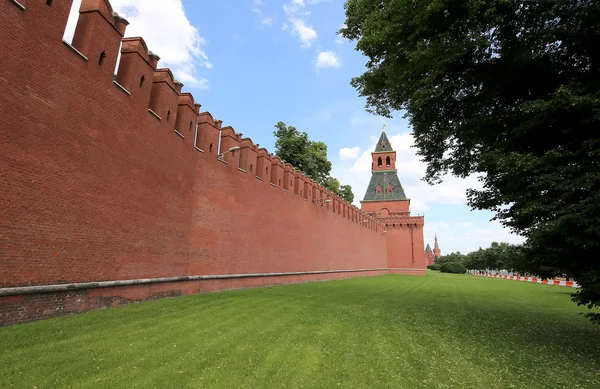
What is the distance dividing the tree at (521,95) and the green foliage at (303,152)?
951 inches

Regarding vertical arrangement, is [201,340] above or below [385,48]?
below

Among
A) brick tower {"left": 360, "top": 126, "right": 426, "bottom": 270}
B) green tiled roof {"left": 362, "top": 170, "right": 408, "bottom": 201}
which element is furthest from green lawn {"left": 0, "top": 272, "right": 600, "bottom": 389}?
green tiled roof {"left": 362, "top": 170, "right": 408, "bottom": 201}

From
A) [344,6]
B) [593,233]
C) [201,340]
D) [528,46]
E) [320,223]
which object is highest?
[344,6]

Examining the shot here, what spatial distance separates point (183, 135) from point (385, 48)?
27.4ft

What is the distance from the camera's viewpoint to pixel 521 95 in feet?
26.2

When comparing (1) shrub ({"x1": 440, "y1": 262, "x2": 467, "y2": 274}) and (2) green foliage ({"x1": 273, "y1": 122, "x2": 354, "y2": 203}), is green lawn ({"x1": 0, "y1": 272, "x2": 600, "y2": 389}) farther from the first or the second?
(1) shrub ({"x1": 440, "y1": 262, "x2": 467, "y2": 274})

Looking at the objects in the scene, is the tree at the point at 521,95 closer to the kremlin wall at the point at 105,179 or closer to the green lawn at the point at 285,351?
the green lawn at the point at 285,351

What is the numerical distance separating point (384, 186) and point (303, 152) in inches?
1005

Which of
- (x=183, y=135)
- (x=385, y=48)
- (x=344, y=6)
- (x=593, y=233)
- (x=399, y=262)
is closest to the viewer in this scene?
(x=593, y=233)

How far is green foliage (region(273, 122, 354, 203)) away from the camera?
34406 mm

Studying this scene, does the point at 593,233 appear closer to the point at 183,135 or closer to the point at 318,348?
A: the point at 318,348

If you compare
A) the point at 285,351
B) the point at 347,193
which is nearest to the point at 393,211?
the point at 347,193

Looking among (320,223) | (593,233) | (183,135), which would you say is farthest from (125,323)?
(320,223)

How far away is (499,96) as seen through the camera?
840 cm
